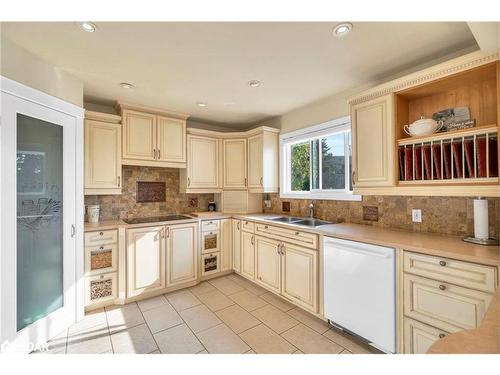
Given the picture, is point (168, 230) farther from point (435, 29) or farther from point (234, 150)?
point (435, 29)

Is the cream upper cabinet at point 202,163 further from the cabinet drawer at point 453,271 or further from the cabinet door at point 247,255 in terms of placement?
the cabinet drawer at point 453,271

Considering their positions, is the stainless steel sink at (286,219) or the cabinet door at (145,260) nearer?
the cabinet door at (145,260)

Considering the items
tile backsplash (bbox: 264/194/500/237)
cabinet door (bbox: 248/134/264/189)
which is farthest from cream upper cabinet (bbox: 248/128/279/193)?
tile backsplash (bbox: 264/194/500/237)

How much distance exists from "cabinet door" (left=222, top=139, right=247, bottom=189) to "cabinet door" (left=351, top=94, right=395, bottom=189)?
5.88 ft

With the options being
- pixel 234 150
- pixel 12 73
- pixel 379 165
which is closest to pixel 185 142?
pixel 234 150

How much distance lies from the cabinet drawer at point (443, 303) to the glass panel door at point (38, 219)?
293cm

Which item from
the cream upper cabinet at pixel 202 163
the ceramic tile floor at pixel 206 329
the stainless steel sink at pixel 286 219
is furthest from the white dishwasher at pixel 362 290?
the cream upper cabinet at pixel 202 163

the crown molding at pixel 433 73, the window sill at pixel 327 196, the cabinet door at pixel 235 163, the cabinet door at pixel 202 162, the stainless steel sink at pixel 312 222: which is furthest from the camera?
the cabinet door at pixel 235 163

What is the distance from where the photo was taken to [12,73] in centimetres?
163

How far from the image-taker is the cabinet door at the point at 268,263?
2.61 metres

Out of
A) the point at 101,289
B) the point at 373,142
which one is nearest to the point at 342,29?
the point at 373,142

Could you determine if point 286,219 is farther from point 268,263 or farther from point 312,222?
point 268,263
